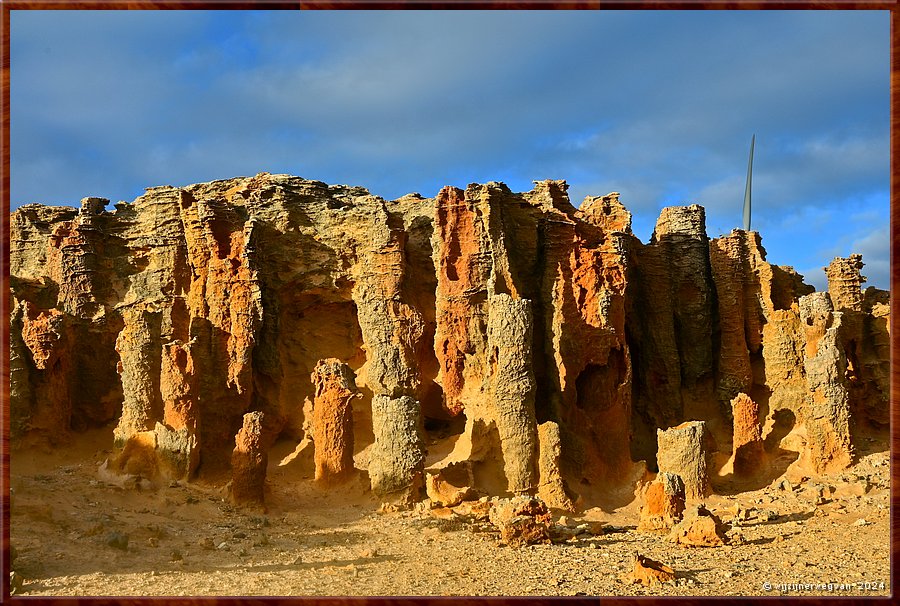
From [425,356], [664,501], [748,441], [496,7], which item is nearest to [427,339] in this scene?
[425,356]

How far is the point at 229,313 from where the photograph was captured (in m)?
20.2

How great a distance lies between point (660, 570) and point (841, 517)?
5.68 meters

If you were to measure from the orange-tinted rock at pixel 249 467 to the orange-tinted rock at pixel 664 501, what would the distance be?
706 centimetres

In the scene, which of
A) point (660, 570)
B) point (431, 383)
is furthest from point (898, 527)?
point (431, 383)

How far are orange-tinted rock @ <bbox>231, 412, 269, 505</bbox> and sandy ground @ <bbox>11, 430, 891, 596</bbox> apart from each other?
364mm

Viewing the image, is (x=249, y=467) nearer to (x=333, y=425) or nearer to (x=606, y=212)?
(x=333, y=425)

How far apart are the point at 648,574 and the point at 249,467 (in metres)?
8.24

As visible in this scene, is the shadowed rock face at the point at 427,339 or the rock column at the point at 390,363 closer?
the rock column at the point at 390,363

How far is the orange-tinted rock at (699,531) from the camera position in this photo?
44.2 ft

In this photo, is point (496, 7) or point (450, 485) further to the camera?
point (450, 485)

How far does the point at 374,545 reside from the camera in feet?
44.4

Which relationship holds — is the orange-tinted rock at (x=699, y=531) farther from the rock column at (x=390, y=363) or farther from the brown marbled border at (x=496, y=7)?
the brown marbled border at (x=496, y=7)

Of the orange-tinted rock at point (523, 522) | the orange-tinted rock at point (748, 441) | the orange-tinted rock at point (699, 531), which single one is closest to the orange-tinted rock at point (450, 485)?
the orange-tinted rock at point (523, 522)

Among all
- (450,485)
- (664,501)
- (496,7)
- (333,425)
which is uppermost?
(496,7)
